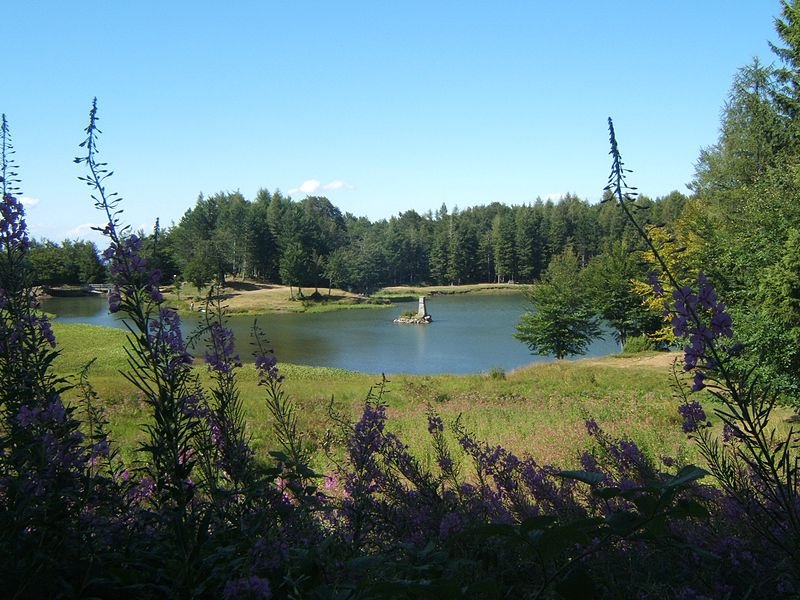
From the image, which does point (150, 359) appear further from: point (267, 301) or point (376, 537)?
point (267, 301)

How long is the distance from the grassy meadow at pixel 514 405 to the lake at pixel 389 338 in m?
6.83

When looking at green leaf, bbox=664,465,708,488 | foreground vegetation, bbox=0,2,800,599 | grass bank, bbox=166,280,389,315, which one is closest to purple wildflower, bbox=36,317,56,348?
foreground vegetation, bbox=0,2,800,599

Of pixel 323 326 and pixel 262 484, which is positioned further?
pixel 323 326

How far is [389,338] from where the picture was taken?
4803 centimetres

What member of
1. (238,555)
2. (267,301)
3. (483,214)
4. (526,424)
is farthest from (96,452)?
(483,214)

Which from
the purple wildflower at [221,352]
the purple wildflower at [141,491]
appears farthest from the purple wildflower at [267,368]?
the purple wildflower at [141,491]

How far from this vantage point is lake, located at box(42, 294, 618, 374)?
37.1 m

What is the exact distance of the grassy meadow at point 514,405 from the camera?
10.6 m

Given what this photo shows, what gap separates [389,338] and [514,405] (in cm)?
3030

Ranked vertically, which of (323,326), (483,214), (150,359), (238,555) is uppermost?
(483,214)

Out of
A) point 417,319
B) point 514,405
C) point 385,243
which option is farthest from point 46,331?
point 385,243

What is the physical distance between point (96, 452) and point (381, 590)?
56.1 inches

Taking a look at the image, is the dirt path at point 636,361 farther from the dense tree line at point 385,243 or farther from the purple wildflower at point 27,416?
the dense tree line at point 385,243

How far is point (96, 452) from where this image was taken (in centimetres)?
212
